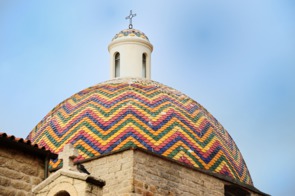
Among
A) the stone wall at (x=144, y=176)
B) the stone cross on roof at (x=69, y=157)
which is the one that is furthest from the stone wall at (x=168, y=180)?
the stone cross on roof at (x=69, y=157)

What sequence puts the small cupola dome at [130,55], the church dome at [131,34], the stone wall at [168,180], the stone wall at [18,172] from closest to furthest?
the stone wall at [18,172]
the stone wall at [168,180]
the small cupola dome at [130,55]
the church dome at [131,34]

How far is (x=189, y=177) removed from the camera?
1373 centimetres

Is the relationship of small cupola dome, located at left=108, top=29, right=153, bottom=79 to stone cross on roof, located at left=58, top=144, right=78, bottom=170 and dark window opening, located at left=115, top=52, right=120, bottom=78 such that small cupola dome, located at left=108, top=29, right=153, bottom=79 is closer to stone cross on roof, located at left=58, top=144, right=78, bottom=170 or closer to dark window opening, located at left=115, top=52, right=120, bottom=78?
dark window opening, located at left=115, top=52, right=120, bottom=78

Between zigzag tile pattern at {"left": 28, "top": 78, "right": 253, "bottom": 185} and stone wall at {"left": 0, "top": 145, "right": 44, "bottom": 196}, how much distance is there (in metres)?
2.55

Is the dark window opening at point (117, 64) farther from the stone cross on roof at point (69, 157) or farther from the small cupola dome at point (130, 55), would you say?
the stone cross on roof at point (69, 157)

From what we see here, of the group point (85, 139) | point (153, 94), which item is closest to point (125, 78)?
point (153, 94)

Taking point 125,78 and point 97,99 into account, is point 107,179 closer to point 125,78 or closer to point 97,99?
point 97,99

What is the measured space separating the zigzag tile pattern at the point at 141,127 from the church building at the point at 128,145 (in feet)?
0.07

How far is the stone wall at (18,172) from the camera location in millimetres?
10484

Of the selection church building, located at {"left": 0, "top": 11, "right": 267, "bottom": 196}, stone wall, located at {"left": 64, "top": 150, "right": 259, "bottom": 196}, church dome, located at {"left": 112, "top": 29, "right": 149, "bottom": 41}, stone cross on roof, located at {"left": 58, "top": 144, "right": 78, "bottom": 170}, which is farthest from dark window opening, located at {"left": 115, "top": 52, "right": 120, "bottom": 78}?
stone cross on roof, located at {"left": 58, "top": 144, "right": 78, "bottom": 170}

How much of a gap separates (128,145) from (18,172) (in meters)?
3.55

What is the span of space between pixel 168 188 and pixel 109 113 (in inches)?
101

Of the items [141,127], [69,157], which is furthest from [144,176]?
[69,157]

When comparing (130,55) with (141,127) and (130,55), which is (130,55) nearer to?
(130,55)
